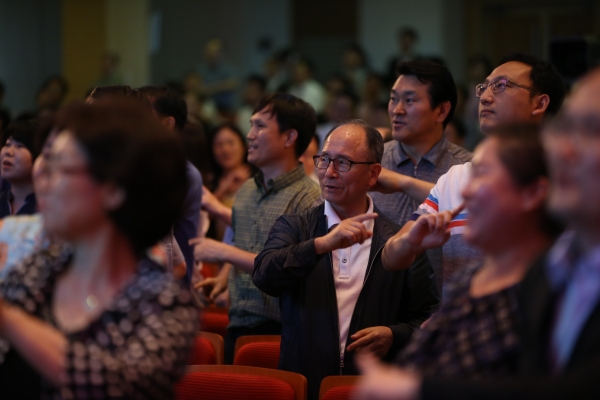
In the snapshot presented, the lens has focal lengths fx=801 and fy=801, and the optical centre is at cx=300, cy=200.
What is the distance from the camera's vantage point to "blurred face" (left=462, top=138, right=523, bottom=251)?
56.4 inches

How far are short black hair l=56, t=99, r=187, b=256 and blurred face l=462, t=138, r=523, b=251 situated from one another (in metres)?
0.55

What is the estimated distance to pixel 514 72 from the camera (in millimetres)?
2910

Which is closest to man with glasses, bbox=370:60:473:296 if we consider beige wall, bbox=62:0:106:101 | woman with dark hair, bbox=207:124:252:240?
woman with dark hair, bbox=207:124:252:240

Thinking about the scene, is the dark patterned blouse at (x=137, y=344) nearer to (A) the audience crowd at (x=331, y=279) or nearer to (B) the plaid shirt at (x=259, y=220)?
(A) the audience crowd at (x=331, y=279)

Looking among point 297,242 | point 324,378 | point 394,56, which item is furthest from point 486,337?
point 394,56

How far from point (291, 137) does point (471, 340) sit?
7.42 ft

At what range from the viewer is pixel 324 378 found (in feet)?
7.87

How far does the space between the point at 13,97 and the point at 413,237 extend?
8229mm

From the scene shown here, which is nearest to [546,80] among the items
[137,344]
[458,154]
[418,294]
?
[458,154]

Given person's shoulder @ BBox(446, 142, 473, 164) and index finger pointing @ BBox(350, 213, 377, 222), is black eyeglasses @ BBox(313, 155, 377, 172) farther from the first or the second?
person's shoulder @ BBox(446, 142, 473, 164)

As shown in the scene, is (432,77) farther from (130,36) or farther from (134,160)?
(130,36)

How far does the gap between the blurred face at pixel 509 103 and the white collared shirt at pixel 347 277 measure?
61 centimetres

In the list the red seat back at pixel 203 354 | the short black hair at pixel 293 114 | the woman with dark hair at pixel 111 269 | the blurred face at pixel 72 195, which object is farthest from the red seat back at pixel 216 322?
the blurred face at pixel 72 195

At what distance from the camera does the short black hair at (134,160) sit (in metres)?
1.46
